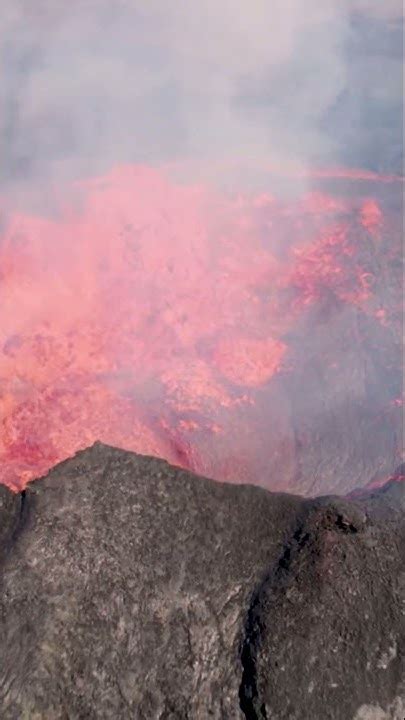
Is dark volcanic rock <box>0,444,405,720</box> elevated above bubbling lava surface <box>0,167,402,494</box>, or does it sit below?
above

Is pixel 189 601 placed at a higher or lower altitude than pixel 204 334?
higher

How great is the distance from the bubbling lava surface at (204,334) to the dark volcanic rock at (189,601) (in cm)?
211

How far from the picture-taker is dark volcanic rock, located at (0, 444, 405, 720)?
3.36m

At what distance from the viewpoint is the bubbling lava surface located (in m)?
6.87

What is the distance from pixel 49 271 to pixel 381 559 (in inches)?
218

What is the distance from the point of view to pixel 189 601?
3707 mm

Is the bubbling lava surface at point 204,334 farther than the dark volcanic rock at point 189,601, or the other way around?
the bubbling lava surface at point 204,334

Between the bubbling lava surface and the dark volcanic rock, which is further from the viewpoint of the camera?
the bubbling lava surface

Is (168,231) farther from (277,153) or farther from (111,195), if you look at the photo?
(277,153)

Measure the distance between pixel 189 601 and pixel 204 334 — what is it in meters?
4.60

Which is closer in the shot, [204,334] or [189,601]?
[189,601]

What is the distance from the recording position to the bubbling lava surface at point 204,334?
22.5 ft

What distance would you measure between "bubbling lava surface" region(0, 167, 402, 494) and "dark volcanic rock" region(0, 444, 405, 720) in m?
2.11

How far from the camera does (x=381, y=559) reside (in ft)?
12.8
